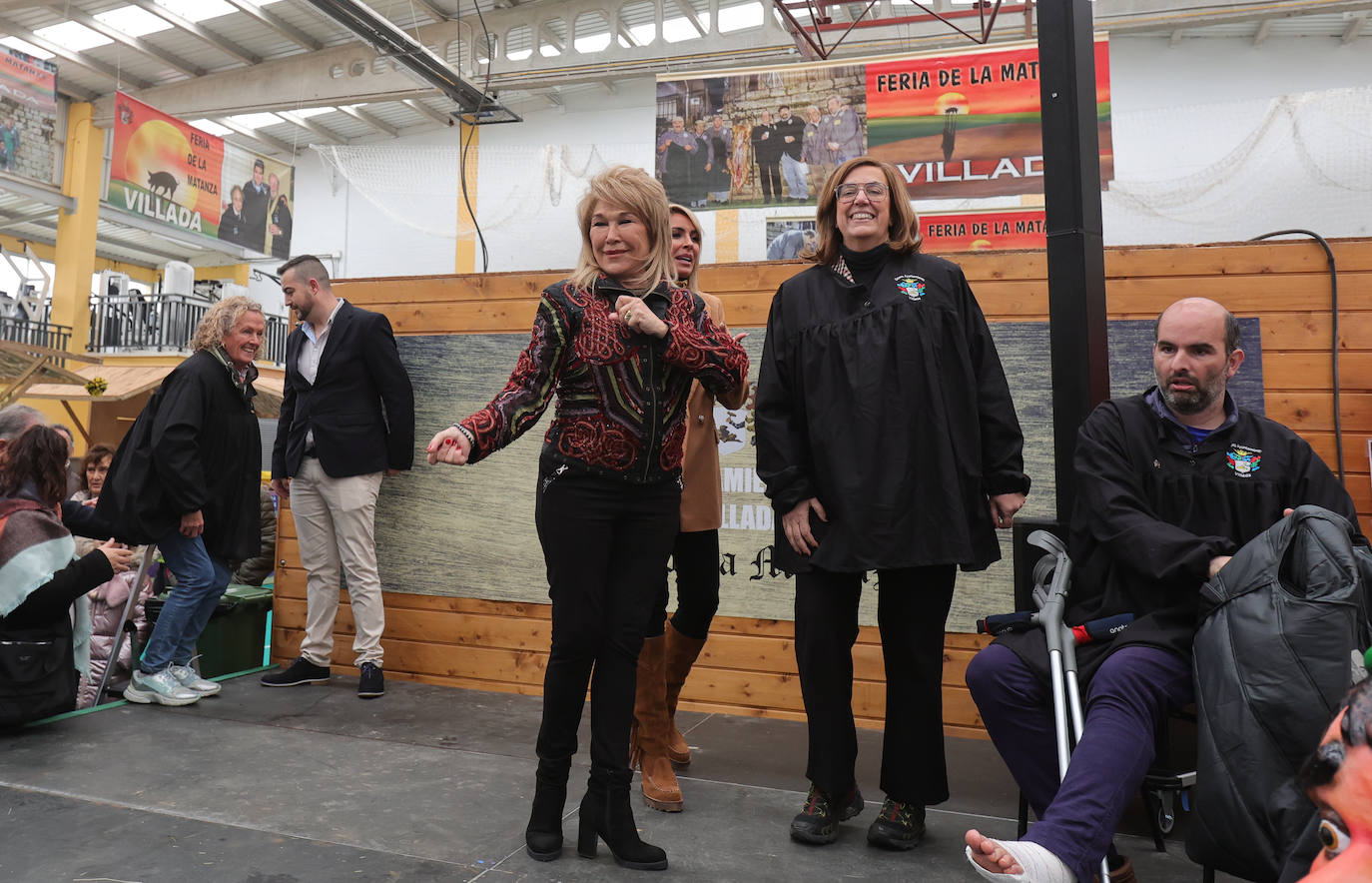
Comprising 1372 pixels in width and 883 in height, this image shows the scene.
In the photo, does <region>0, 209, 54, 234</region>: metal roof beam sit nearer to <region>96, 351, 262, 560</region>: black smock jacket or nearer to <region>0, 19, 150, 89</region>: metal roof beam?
<region>0, 19, 150, 89</region>: metal roof beam

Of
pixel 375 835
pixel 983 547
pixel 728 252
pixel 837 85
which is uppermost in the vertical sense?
pixel 837 85

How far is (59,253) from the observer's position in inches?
614

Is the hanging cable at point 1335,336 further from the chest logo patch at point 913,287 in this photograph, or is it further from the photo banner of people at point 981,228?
the photo banner of people at point 981,228

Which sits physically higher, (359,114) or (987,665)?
(359,114)

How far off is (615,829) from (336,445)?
2271mm

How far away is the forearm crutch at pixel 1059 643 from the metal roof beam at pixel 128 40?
15044mm

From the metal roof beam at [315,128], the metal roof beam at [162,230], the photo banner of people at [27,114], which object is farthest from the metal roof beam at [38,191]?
the metal roof beam at [315,128]

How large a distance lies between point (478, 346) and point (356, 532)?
0.90 m

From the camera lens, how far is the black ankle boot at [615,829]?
1.99 metres

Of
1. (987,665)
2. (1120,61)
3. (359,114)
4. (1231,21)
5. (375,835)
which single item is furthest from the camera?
(359,114)

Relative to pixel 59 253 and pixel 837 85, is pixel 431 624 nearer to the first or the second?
pixel 837 85

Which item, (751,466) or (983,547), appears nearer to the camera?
(983,547)

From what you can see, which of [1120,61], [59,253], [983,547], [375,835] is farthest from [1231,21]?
[59,253]

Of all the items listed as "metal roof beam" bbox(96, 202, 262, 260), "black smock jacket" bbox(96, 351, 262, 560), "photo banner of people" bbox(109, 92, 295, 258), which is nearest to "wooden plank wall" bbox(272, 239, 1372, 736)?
"black smock jacket" bbox(96, 351, 262, 560)
